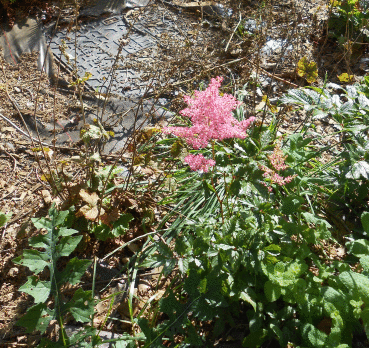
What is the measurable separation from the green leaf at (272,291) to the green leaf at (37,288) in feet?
3.11

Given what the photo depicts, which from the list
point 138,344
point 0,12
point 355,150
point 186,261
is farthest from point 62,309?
point 0,12

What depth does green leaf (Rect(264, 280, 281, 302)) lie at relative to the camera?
155 cm

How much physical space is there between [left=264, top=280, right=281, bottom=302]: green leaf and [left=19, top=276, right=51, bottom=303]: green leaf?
37.3 inches

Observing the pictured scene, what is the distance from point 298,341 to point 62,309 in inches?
41.5

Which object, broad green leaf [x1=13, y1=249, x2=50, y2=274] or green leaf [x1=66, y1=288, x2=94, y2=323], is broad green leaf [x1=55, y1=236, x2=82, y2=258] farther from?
green leaf [x1=66, y1=288, x2=94, y2=323]

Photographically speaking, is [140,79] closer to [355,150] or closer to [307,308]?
[355,150]

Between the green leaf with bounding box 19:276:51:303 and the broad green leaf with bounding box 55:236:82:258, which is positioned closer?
the green leaf with bounding box 19:276:51:303

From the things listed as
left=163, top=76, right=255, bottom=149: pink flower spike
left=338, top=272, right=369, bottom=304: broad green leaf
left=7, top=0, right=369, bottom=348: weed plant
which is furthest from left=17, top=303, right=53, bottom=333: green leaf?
left=338, top=272, right=369, bottom=304: broad green leaf

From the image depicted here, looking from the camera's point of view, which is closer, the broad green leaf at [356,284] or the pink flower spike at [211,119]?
the broad green leaf at [356,284]

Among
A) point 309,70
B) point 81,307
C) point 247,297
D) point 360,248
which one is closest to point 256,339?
point 247,297

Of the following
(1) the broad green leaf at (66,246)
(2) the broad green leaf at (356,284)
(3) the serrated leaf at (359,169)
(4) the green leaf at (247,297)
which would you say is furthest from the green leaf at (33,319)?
(3) the serrated leaf at (359,169)

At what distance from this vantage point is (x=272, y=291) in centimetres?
155

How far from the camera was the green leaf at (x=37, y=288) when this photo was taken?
4.94ft

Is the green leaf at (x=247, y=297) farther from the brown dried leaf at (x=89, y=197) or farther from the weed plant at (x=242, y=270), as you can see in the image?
the brown dried leaf at (x=89, y=197)
